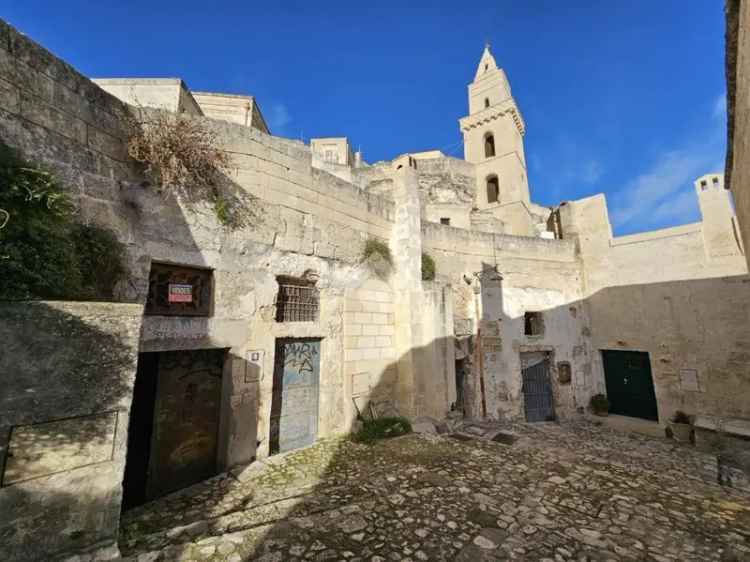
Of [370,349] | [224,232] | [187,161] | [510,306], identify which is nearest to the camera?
[187,161]

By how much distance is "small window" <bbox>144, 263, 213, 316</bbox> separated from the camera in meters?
3.88

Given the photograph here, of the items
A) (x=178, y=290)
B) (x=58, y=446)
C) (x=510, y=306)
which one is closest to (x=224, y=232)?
(x=178, y=290)

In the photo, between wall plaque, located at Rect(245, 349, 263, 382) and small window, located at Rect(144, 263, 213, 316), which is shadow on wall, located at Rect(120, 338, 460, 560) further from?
small window, located at Rect(144, 263, 213, 316)

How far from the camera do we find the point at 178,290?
4.03 m

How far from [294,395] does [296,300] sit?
1600mm

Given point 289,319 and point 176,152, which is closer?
point 176,152

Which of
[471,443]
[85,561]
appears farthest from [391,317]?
[85,561]

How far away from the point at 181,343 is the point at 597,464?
6.43 meters

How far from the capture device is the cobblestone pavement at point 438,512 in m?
2.80

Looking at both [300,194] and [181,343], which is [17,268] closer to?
[181,343]

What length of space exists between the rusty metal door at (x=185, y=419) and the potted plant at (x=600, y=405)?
10511 millimetres

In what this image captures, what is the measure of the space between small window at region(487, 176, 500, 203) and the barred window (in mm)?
17062

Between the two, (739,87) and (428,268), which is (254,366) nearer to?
(428,268)

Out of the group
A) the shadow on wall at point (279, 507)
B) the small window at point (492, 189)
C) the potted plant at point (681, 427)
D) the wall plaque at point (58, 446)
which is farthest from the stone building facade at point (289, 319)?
the small window at point (492, 189)
